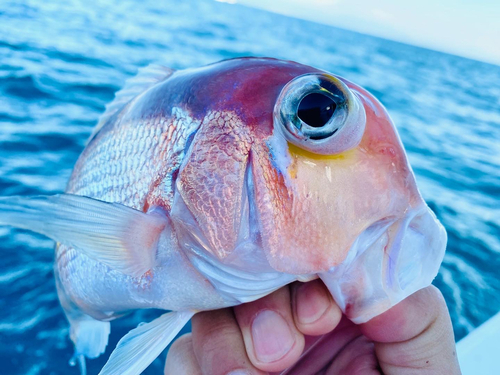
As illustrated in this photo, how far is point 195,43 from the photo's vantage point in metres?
12.5

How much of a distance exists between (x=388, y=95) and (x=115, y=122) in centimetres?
1265

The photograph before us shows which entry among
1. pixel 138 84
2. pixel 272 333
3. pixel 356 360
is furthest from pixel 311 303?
pixel 138 84

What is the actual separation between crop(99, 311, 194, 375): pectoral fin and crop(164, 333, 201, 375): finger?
0.71 feet

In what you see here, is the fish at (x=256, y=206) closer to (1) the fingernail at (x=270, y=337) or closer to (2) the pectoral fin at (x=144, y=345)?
(2) the pectoral fin at (x=144, y=345)

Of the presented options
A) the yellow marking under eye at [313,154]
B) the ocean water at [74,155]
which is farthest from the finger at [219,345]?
the ocean water at [74,155]

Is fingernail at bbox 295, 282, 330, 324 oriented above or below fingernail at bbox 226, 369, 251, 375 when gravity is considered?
above

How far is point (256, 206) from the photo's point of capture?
0.80 meters

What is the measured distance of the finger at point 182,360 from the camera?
1228mm

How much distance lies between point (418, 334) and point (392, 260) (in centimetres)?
40

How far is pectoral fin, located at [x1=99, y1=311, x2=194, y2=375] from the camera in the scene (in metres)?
1.01

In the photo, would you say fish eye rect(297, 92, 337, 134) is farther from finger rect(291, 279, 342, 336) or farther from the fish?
finger rect(291, 279, 342, 336)

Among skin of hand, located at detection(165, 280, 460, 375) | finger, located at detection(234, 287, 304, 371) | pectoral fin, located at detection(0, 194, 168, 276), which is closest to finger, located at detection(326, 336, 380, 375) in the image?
skin of hand, located at detection(165, 280, 460, 375)

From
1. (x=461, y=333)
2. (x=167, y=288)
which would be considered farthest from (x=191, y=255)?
(x=461, y=333)

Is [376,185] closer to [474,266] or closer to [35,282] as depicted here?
[35,282]
